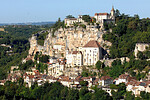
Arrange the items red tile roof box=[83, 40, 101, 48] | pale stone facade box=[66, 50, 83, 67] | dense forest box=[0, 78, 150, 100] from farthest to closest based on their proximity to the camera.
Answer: pale stone facade box=[66, 50, 83, 67] < red tile roof box=[83, 40, 101, 48] < dense forest box=[0, 78, 150, 100]

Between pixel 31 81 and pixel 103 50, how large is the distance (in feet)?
38.6

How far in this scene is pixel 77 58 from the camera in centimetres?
5009

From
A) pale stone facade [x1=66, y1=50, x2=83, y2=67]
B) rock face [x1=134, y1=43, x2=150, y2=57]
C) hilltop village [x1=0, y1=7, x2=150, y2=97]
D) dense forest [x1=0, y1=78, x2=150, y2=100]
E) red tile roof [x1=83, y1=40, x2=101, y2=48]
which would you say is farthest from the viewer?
pale stone facade [x1=66, y1=50, x2=83, y2=67]

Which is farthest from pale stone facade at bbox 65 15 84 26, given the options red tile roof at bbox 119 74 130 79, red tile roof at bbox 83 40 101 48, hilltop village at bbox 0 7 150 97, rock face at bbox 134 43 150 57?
red tile roof at bbox 119 74 130 79

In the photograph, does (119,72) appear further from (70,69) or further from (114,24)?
(114,24)

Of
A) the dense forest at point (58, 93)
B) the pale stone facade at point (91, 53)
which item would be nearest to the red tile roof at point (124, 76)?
the dense forest at point (58, 93)

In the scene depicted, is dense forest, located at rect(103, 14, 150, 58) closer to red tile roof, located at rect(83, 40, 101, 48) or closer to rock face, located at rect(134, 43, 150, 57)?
rock face, located at rect(134, 43, 150, 57)

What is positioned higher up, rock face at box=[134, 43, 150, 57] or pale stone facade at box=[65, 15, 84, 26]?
pale stone facade at box=[65, 15, 84, 26]

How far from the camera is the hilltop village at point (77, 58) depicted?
144ft

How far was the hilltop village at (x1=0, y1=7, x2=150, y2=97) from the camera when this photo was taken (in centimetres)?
4397

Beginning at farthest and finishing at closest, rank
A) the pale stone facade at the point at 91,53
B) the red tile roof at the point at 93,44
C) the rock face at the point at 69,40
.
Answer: the rock face at the point at 69,40, the red tile roof at the point at 93,44, the pale stone facade at the point at 91,53

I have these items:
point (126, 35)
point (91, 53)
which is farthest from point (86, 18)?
point (91, 53)

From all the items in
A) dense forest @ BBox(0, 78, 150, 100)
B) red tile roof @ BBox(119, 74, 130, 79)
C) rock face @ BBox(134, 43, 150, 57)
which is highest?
rock face @ BBox(134, 43, 150, 57)

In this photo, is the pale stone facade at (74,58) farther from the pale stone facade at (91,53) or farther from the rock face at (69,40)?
the rock face at (69,40)
